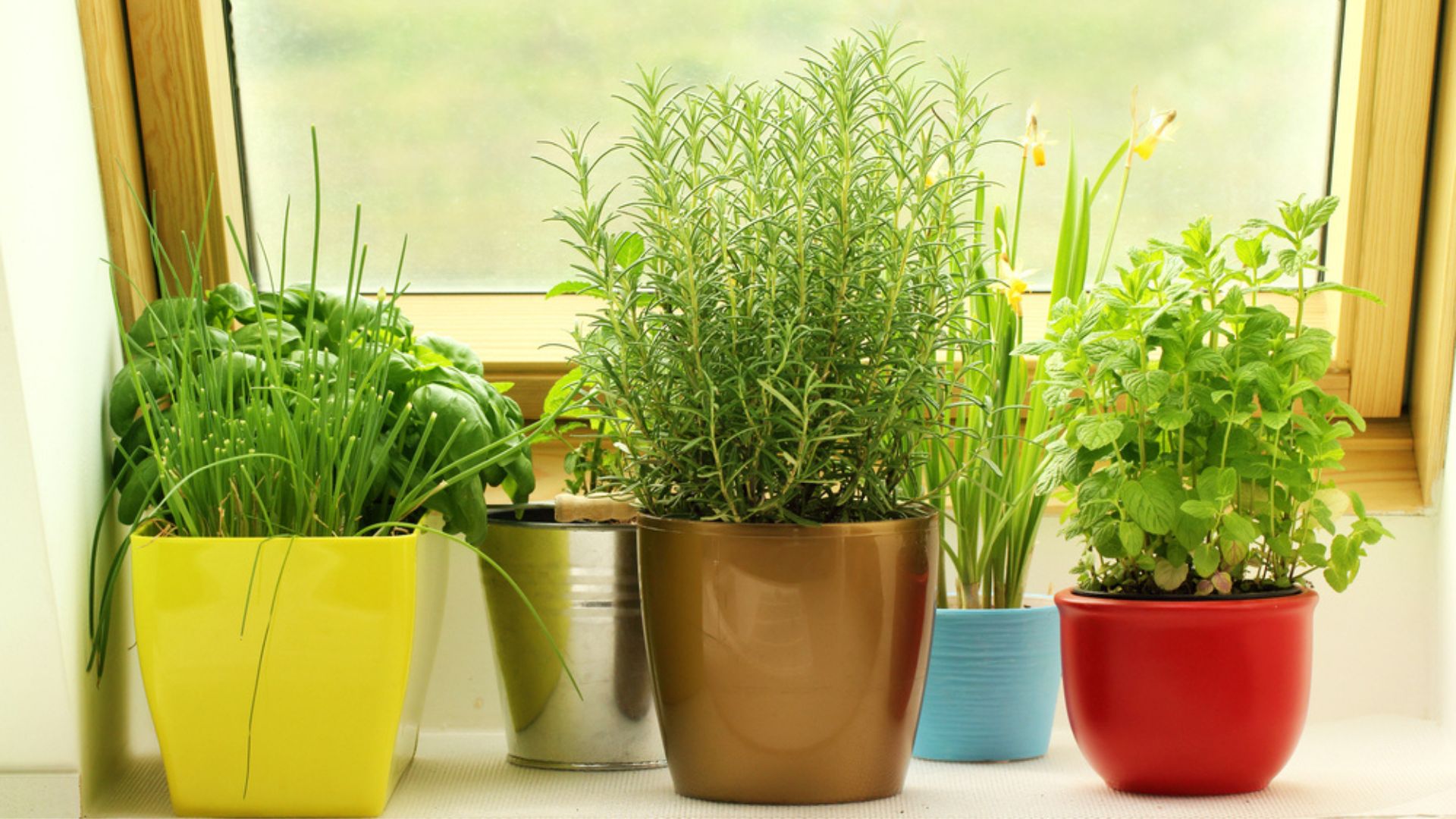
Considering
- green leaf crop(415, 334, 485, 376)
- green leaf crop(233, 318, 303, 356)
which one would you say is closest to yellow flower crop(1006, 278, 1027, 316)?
green leaf crop(415, 334, 485, 376)

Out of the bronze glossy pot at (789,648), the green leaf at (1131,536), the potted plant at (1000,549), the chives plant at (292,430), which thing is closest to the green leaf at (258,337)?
the chives plant at (292,430)

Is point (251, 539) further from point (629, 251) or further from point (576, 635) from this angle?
point (629, 251)

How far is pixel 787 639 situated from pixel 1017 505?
0.99 ft

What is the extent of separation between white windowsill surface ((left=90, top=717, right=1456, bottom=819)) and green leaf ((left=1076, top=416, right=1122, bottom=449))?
0.25 meters

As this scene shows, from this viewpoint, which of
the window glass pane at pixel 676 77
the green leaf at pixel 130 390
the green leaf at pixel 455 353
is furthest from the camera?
the window glass pane at pixel 676 77

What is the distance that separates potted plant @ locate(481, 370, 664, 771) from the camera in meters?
0.96

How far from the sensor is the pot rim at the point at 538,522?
95 centimetres

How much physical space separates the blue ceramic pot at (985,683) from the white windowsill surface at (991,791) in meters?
0.02

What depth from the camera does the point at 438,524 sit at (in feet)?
3.57

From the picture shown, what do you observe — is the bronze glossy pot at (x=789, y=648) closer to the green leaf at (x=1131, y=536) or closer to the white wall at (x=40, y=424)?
the green leaf at (x=1131, y=536)

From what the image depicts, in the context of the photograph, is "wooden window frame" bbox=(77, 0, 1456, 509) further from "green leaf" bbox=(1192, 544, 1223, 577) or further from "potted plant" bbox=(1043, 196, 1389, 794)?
"green leaf" bbox=(1192, 544, 1223, 577)

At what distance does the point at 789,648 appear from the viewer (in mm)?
798

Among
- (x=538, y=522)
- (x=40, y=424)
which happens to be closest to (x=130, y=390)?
(x=40, y=424)

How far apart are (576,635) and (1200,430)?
0.50 metres
